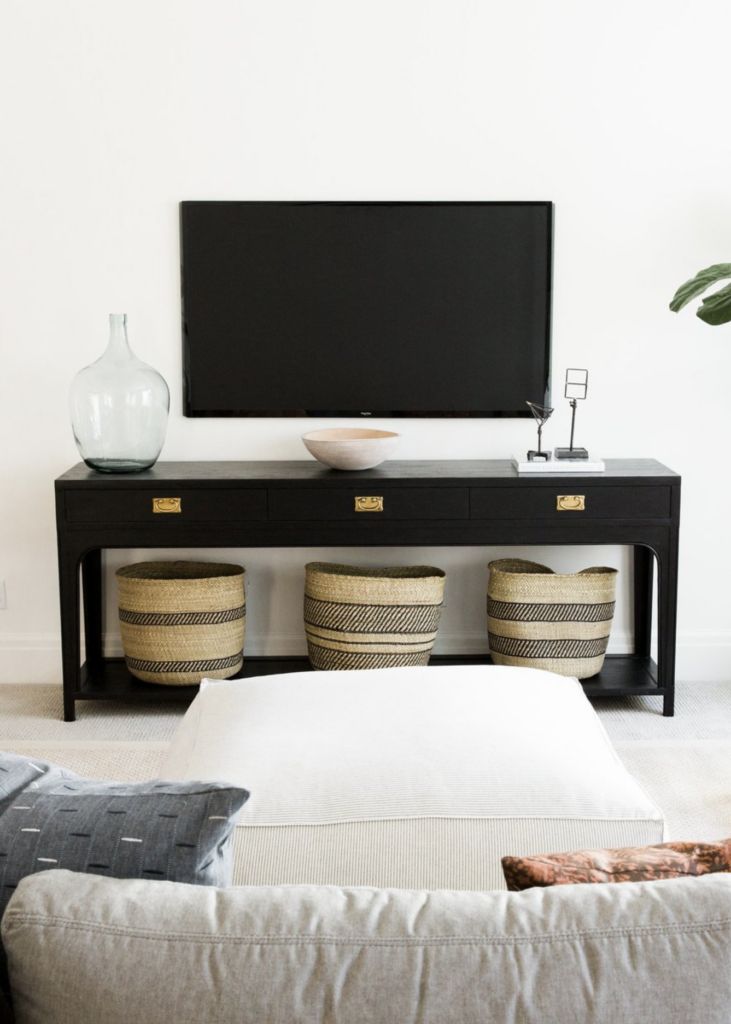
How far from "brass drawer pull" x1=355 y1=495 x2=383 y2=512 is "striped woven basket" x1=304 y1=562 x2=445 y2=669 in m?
0.24

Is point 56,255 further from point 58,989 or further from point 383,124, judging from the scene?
point 58,989

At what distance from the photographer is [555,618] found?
3.78m

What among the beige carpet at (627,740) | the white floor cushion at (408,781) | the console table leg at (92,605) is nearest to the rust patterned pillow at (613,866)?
the white floor cushion at (408,781)

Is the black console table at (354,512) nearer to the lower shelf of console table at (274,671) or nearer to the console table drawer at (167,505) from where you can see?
the console table drawer at (167,505)

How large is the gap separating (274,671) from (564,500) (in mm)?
1183

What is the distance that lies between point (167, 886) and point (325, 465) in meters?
2.82

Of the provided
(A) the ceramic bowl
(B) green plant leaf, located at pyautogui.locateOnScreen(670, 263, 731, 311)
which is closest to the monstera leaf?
(B) green plant leaf, located at pyautogui.locateOnScreen(670, 263, 731, 311)

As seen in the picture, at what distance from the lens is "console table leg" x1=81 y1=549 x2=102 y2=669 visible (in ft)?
13.1

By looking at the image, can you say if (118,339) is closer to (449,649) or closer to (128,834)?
(449,649)

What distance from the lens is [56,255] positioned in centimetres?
388

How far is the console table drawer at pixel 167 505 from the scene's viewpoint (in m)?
3.58

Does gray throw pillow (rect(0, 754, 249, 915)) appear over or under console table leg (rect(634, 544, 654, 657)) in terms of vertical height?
over

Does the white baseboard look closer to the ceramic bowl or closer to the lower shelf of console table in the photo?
the lower shelf of console table

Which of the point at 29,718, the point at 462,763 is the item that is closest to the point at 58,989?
the point at 462,763
